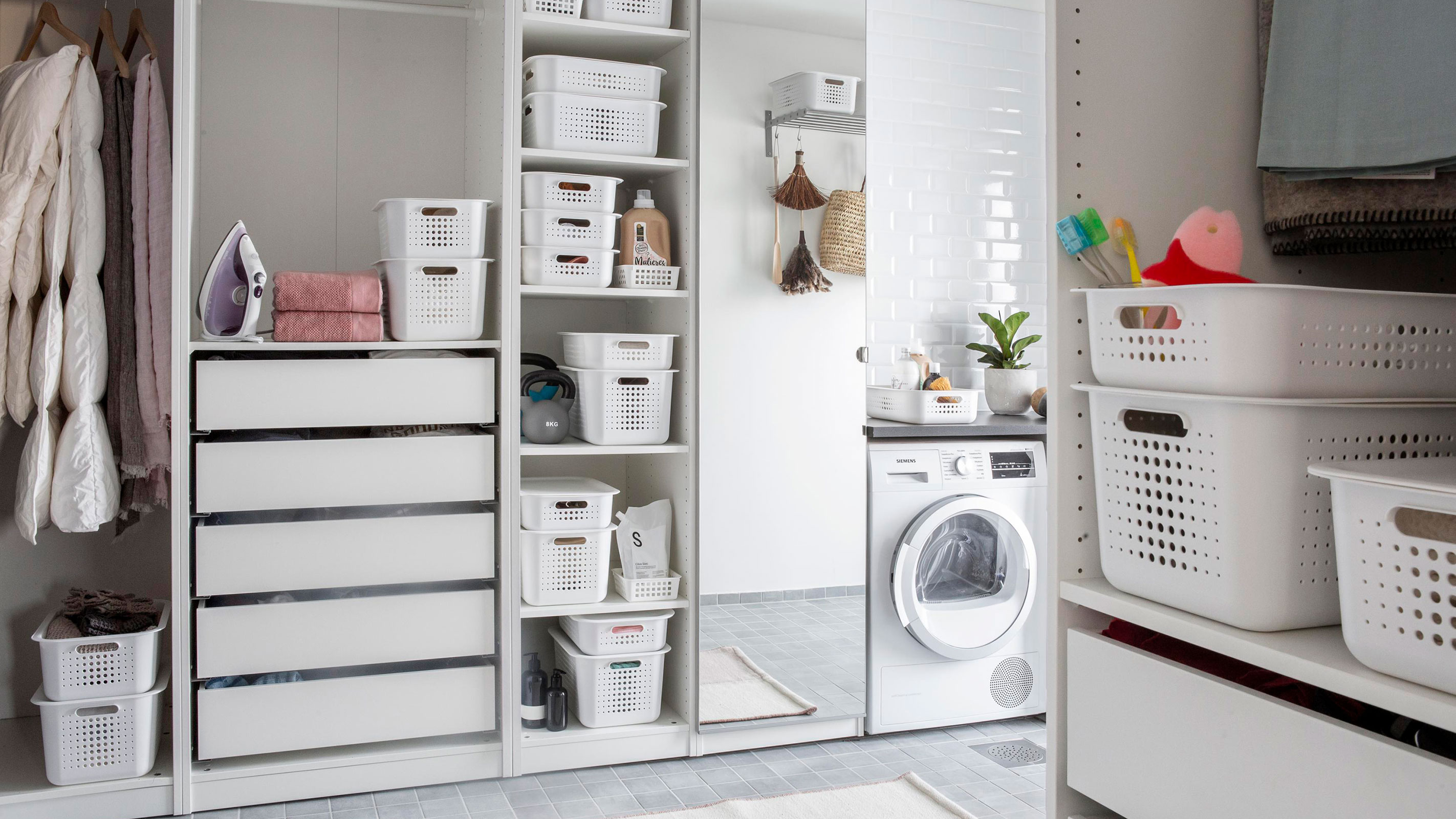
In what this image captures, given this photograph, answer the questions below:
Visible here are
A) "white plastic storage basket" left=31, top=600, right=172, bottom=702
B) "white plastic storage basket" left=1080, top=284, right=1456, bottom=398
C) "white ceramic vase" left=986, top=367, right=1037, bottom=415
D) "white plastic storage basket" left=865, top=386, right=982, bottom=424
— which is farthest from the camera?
"white ceramic vase" left=986, top=367, right=1037, bottom=415

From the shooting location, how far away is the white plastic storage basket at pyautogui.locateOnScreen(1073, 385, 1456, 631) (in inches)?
44.9

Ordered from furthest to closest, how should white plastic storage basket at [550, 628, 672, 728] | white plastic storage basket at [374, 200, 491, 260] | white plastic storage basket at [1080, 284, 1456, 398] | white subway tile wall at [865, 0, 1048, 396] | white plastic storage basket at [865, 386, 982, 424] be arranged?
white subway tile wall at [865, 0, 1048, 396]
white plastic storage basket at [865, 386, 982, 424]
white plastic storage basket at [550, 628, 672, 728]
white plastic storage basket at [374, 200, 491, 260]
white plastic storage basket at [1080, 284, 1456, 398]

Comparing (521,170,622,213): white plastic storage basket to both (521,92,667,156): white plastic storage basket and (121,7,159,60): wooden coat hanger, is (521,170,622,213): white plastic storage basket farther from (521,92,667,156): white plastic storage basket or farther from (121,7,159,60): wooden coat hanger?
(121,7,159,60): wooden coat hanger

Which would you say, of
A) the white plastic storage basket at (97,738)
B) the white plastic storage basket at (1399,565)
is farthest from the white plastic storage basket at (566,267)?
the white plastic storage basket at (1399,565)

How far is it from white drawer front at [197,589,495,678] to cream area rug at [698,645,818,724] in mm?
587

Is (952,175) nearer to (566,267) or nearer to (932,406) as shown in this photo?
(932,406)

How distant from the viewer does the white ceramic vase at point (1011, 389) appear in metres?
3.41

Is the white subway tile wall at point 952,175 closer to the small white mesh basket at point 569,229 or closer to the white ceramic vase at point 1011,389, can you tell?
the white ceramic vase at point 1011,389

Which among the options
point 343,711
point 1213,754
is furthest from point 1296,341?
point 343,711

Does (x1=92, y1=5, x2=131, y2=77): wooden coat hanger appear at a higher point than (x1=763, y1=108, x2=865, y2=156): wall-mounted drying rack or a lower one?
higher

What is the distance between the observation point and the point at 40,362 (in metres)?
2.40

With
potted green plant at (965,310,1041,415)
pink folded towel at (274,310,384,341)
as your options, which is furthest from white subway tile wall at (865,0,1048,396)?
pink folded towel at (274,310,384,341)

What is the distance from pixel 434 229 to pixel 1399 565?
2.24 meters

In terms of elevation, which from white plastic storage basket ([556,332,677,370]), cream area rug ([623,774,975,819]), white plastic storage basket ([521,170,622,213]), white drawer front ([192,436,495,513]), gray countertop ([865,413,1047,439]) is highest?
white plastic storage basket ([521,170,622,213])
